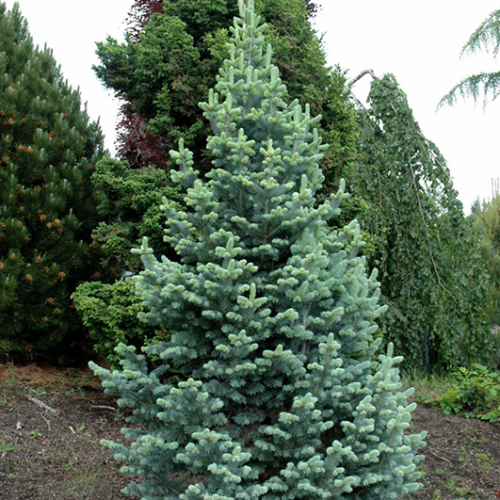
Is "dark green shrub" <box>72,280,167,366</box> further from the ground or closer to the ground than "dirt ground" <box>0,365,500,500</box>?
further from the ground

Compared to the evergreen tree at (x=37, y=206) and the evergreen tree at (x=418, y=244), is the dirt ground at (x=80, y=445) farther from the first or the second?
the evergreen tree at (x=418, y=244)

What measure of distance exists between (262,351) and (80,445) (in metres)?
2.35

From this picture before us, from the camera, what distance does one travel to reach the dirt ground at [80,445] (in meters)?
3.99

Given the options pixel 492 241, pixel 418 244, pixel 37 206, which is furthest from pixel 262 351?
pixel 492 241

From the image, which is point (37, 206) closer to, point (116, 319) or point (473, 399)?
point (116, 319)

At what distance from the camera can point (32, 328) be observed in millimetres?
5512

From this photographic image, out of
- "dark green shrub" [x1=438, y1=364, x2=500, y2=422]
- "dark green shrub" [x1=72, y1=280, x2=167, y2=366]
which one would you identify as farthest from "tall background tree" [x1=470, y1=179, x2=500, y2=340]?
"dark green shrub" [x1=72, y1=280, x2=167, y2=366]

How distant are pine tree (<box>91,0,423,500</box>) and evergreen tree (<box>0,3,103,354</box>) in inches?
109

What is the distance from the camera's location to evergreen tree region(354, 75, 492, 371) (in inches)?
300

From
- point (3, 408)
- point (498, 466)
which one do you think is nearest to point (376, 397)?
point (498, 466)

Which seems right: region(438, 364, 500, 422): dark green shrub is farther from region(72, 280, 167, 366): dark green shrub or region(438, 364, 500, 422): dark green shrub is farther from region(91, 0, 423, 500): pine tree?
region(72, 280, 167, 366): dark green shrub

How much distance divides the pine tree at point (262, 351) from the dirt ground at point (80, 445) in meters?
1.19

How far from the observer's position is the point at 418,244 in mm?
7898

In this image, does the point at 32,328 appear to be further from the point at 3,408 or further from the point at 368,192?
the point at 368,192
